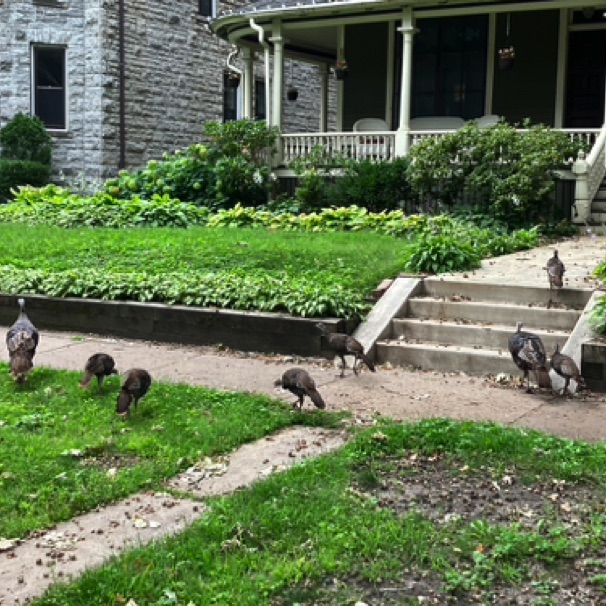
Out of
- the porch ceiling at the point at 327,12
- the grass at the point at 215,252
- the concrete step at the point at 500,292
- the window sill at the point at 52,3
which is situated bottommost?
the concrete step at the point at 500,292

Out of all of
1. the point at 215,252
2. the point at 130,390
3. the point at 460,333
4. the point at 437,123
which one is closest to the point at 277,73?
the point at 437,123

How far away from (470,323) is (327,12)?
10.8m

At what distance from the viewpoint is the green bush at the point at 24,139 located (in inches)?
873

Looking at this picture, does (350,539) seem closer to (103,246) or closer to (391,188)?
(103,246)

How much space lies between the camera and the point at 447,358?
8.07m

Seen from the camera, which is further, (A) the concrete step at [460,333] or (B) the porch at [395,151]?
(B) the porch at [395,151]

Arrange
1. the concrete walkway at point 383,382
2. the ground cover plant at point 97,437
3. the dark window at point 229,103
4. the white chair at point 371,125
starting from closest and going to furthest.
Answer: the ground cover plant at point 97,437 → the concrete walkway at point 383,382 → the white chair at point 371,125 → the dark window at point 229,103

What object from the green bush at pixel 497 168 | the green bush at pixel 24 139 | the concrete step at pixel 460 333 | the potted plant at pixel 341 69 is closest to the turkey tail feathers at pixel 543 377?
the concrete step at pixel 460 333

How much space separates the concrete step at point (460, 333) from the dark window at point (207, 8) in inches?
757

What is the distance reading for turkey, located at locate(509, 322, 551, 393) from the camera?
6.74 m

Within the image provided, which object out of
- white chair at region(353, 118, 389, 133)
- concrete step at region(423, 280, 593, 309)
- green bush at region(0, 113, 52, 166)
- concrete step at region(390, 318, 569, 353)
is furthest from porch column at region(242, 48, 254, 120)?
concrete step at region(390, 318, 569, 353)

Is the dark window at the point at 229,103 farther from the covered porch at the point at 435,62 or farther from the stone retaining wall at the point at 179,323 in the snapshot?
the stone retaining wall at the point at 179,323

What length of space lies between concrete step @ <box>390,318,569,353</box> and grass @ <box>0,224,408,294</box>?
80cm

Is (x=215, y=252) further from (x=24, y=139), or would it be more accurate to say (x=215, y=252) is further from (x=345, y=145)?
(x=24, y=139)
